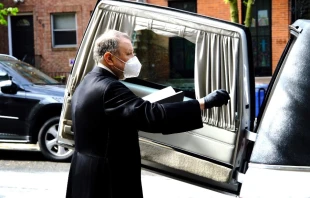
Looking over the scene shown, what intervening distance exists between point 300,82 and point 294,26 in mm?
455

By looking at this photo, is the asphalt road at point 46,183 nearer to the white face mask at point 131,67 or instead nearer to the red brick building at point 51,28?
the white face mask at point 131,67

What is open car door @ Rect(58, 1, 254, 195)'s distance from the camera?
11.7 ft

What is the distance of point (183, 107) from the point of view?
9.96ft

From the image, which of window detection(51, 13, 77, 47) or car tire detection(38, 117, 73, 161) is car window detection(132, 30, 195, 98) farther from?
window detection(51, 13, 77, 47)

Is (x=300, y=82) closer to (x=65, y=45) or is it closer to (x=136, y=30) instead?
(x=136, y=30)

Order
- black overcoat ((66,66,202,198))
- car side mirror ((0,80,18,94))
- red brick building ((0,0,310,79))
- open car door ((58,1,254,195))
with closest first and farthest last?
black overcoat ((66,66,202,198)), open car door ((58,1,254,195)), car side mirror ((0,80,18,94)), red brick building ((0,0,310,79))

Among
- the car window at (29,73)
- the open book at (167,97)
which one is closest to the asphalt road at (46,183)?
the car window at (29,73)

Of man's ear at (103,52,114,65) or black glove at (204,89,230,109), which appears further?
man's ear at (103,52,114,65)

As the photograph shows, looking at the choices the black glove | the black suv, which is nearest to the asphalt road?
the black suv

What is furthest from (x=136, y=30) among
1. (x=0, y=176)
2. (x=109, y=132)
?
(x=0, y=176)

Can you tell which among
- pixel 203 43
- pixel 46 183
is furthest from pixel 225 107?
pixel 46 183

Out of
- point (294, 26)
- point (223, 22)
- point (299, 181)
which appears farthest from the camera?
point (223, 22)

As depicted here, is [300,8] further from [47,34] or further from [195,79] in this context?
[195,79]

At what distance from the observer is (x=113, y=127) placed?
123 inches
